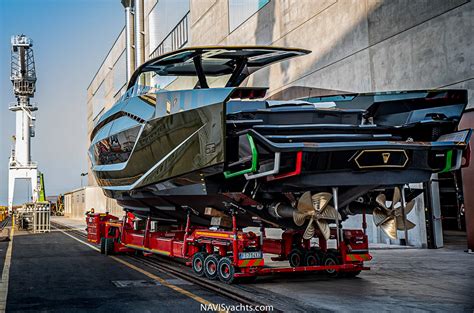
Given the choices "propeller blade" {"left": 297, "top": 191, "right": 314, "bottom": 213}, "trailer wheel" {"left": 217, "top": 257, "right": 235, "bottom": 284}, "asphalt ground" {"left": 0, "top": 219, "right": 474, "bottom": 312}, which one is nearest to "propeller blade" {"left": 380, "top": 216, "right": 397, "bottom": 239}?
"asphalt ground" {"left": 0, "top": 219, "right": 474, "bottom": 312}

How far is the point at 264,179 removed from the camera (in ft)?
21.7

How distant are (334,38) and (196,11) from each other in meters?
11.6

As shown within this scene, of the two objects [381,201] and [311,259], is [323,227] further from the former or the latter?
[311,259]

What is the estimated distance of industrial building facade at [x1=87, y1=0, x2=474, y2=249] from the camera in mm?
11266

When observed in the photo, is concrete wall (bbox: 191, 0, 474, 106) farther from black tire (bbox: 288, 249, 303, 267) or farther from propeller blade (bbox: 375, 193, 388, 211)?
black tire (bbox: 288, 249, 303, 267)

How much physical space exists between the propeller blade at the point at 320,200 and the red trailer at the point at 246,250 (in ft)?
1.68

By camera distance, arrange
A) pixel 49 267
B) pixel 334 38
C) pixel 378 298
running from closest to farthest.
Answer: pixel 378 298
pixel 49 267
pixel 334 38

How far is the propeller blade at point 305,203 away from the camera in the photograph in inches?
263

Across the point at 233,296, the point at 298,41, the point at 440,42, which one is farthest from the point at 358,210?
the point at 298,41

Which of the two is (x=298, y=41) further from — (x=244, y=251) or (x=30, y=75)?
(x=30, y=75)

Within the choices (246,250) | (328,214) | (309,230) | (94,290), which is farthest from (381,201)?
(94,290)

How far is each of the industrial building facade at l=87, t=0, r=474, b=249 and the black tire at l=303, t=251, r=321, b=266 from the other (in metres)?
5.16

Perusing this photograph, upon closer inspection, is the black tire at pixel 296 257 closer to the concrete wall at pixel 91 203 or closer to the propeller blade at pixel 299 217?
the propeller blade at pixel 299 217

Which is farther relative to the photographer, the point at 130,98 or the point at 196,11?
the point at 196,11
